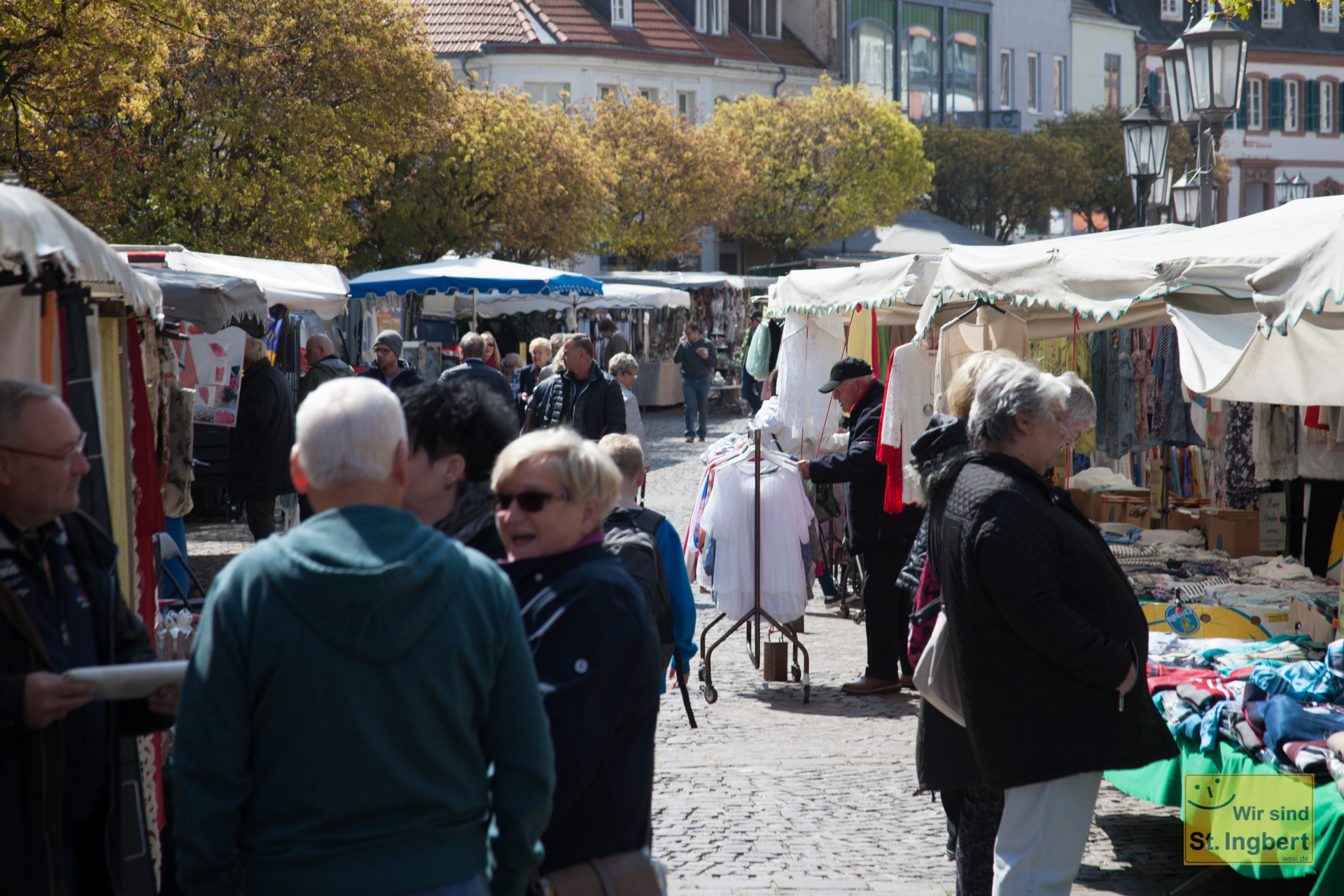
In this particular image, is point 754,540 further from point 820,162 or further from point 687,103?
point 687,103

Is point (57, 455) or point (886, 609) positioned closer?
point (57, 455)

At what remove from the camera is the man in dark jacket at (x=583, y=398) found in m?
9.78

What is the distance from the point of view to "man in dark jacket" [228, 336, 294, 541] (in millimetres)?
9953

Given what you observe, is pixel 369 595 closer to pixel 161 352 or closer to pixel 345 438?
pixel 345 438

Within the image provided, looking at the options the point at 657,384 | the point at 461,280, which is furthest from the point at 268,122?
the point at 657,384

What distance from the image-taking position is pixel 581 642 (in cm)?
252

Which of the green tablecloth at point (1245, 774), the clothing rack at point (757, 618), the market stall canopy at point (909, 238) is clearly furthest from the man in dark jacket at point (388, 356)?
the market stall canopy at point (909, 238)

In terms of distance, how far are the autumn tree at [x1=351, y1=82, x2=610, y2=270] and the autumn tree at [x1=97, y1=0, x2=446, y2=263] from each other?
21.5 feet

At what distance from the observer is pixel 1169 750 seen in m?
3.80

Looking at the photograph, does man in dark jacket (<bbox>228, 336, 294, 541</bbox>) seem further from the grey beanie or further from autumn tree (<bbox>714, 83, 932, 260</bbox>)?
autumn tree (<bbox>714, 83, 932, 260</bbox>)

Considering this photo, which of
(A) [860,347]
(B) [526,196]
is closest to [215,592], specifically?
(A) [860,347]

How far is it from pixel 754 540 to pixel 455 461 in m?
5.13

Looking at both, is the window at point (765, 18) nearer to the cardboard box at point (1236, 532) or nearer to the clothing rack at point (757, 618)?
the cardboard box at point (1236, 532)

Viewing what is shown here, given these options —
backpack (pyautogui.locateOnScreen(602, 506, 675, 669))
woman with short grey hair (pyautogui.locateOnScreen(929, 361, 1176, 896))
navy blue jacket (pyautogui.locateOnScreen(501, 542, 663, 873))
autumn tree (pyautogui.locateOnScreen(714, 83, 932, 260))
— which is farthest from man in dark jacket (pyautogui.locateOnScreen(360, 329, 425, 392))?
autumn tree (pyautogui.locateOnScreen(714, 83, 932, 260))
